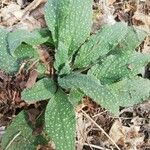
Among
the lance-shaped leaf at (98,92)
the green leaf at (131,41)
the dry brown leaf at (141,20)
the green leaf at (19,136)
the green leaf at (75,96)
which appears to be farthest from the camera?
the dry brown leaf at (141,20)

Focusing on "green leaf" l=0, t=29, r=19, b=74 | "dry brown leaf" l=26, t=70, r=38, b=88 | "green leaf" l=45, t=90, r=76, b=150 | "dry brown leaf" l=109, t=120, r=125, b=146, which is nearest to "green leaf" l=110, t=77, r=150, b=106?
"dry brown leaf" l=109, t=120, r=125, b=146

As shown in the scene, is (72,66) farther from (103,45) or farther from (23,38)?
(23,38)

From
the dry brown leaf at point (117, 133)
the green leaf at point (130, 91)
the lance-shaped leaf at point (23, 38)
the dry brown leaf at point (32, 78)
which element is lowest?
the dry brown leaf at point (117, 133)

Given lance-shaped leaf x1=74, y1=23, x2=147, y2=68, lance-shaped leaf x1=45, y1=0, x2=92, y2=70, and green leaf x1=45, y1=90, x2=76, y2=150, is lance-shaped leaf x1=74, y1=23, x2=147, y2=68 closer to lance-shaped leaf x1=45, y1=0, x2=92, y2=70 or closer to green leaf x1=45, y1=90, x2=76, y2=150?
lance-shaped leaf x1=45, y1=0, x2=92, y2=70

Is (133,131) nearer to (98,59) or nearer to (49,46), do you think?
(98,59)

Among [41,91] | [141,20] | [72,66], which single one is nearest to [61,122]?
[41,91]

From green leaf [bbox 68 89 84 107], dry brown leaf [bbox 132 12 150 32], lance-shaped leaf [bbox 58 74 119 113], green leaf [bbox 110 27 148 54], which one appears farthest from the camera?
dry brown leaf [bbox 132 12 150 32]

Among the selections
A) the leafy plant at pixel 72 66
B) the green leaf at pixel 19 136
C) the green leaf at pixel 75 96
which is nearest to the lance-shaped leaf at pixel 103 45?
the leafy plant at pixel 72 66

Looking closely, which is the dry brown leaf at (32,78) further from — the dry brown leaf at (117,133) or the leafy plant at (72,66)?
the dry brown leaf at (117,133)
